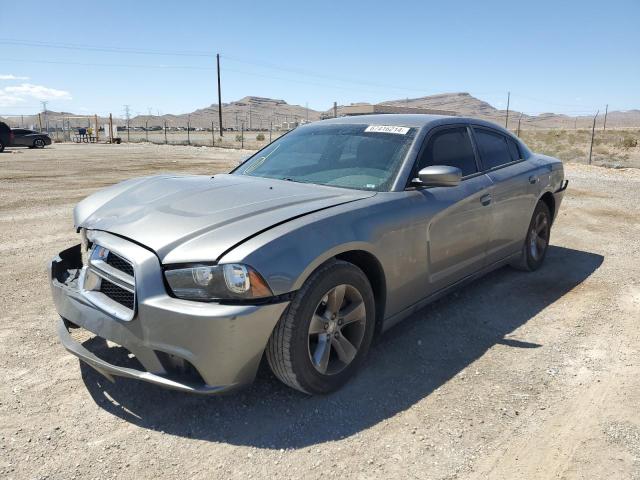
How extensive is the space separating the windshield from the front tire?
0.85m

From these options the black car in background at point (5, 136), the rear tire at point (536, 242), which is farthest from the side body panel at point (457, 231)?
the black car in background at point (5, 136)

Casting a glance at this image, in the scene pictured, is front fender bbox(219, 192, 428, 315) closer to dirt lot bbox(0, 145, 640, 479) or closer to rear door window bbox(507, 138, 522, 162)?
dirt lot bbox(0, 145, 640, 479)

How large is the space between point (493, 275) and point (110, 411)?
387 centimetres

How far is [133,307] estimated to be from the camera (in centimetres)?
254

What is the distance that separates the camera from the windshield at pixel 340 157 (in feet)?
11.8

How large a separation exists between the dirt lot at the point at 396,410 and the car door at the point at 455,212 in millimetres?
489

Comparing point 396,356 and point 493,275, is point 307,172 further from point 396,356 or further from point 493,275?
point 493,275

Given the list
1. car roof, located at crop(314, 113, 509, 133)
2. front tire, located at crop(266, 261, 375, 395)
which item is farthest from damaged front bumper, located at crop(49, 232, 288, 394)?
car roof, located at crop(314, 113, 509, 133)

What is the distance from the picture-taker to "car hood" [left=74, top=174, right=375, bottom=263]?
257cm

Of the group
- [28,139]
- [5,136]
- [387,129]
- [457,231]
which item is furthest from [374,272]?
[28,139]

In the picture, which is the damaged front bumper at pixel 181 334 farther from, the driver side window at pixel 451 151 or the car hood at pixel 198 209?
the driver side window at pixel 451 151

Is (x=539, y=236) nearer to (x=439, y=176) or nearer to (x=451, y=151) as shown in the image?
(x=451, y=151)

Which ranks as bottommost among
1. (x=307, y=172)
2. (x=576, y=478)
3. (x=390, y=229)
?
(x=576, y=478)

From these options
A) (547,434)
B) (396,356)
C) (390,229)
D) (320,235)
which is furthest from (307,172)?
(547,434)
